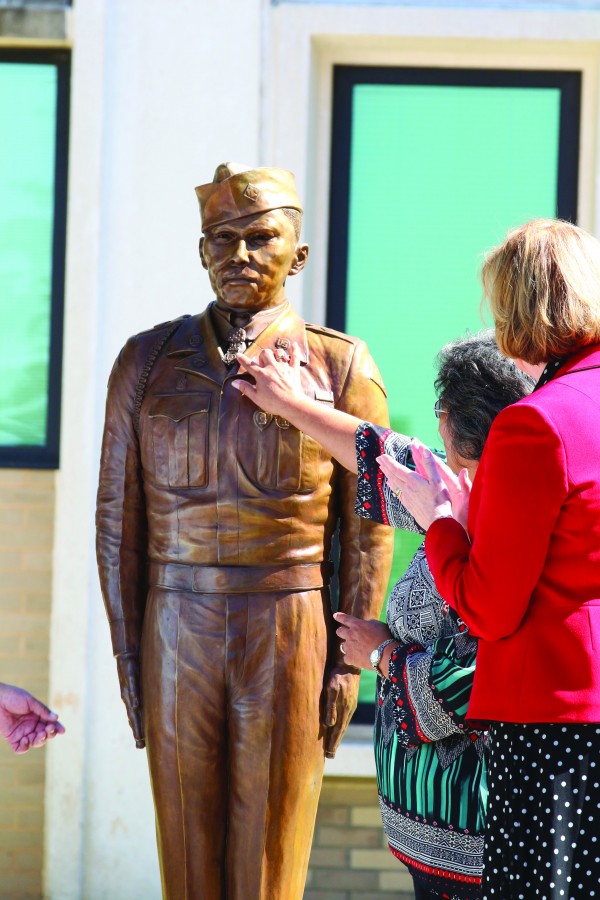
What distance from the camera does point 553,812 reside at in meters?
2.00

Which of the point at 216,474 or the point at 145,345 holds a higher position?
the point at 145,345

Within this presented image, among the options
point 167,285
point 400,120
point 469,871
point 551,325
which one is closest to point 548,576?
point 551,325

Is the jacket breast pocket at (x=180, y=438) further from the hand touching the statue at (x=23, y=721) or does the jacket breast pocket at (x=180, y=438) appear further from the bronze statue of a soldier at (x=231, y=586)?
the hand touching the statue at (x=23, y=721)

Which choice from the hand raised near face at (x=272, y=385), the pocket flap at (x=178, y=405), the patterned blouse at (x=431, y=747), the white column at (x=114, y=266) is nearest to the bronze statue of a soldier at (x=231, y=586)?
the pocket flap at (x=178, y=405)

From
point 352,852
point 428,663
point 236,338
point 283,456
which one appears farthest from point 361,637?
point 352,852

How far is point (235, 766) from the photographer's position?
288 centimetres

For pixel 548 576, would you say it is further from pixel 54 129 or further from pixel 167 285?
pixel 54 129

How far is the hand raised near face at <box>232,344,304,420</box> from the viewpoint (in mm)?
2734

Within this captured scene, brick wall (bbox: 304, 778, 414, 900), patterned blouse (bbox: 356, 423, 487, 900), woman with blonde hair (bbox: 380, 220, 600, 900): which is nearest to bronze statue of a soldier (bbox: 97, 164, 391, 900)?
patterned blouse (bbox: 356, 423, 487, 900)

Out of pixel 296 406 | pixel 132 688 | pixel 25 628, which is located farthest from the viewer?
pixel 25 628

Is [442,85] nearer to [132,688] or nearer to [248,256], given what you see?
[248,256]

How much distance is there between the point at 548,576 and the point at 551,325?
16.8 inches

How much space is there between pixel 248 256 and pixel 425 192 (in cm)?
218

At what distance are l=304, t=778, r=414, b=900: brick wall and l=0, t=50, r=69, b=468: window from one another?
1817mm
